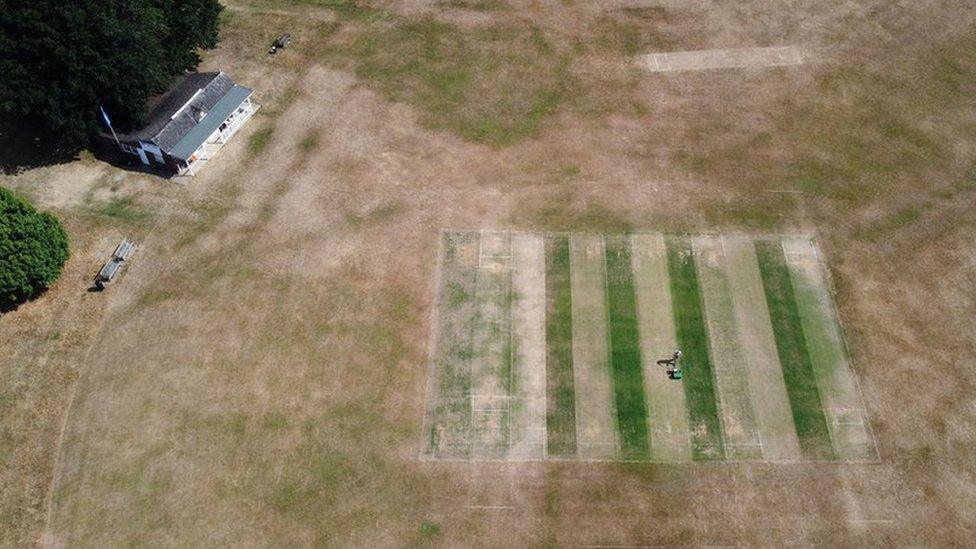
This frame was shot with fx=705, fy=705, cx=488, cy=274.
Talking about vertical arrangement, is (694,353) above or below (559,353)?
below

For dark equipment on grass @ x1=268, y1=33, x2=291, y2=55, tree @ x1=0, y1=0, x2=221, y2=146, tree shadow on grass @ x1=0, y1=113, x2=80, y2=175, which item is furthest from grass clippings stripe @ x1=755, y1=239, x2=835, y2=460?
tree shadow on grass @ x1=0, y1=113, x2=80, y2=175

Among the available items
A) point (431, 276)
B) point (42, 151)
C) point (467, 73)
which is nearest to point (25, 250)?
point (42, 151)

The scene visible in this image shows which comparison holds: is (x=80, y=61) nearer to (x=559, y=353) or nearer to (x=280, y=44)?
(x=280, y=44)

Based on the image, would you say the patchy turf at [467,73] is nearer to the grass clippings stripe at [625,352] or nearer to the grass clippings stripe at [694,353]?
the grass clippings stripe at [625,352]

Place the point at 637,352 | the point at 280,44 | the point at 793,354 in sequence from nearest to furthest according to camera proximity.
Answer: the point at 793,354
the point at 637,352
the point at 280,44

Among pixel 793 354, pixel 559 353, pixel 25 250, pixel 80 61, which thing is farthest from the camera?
Answer: pixel 80 61

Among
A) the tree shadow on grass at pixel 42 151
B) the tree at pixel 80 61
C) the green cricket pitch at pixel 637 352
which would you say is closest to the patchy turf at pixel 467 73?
the green cricket pitch at pixel 637 352

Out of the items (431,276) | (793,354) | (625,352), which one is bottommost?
(793,354)
